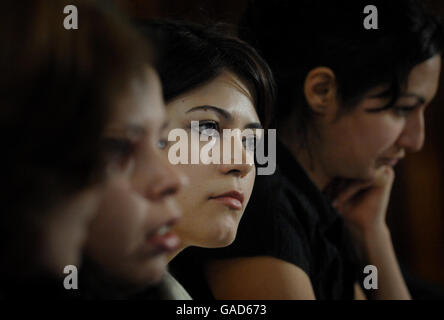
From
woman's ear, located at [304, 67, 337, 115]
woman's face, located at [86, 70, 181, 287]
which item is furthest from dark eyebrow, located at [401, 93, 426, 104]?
woman's face, located at [86, 70, 181, 287]

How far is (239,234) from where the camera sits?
0.74m

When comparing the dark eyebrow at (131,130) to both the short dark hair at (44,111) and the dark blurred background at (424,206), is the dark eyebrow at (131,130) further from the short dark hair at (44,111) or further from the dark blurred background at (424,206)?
the dark blurred background at (424,206)

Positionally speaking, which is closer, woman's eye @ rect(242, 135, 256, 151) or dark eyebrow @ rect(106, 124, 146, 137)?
dark eyebrow @ rect(106, 124, 146, 137)

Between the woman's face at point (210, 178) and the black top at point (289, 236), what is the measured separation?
0.39ft

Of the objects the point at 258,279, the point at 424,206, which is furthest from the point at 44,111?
the point at 424,206

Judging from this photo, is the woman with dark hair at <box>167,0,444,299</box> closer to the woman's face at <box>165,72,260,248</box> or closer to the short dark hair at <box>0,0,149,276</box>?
the woman's face at <box>165,72,260,248</box>

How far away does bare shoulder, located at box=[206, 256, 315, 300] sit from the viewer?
0.72 m

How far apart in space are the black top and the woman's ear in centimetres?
8

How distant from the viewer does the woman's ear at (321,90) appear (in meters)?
0.84

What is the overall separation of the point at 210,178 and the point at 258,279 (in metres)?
0.18

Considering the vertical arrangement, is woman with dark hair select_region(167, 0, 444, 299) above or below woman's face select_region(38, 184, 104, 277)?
above

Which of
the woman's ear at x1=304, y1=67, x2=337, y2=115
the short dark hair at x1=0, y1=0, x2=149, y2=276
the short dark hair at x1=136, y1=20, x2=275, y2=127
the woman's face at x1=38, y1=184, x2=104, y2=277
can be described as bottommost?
the woman's face at x1=38, y1=184, x2=104, y2=277

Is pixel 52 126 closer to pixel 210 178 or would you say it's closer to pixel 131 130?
pixel 131 130
